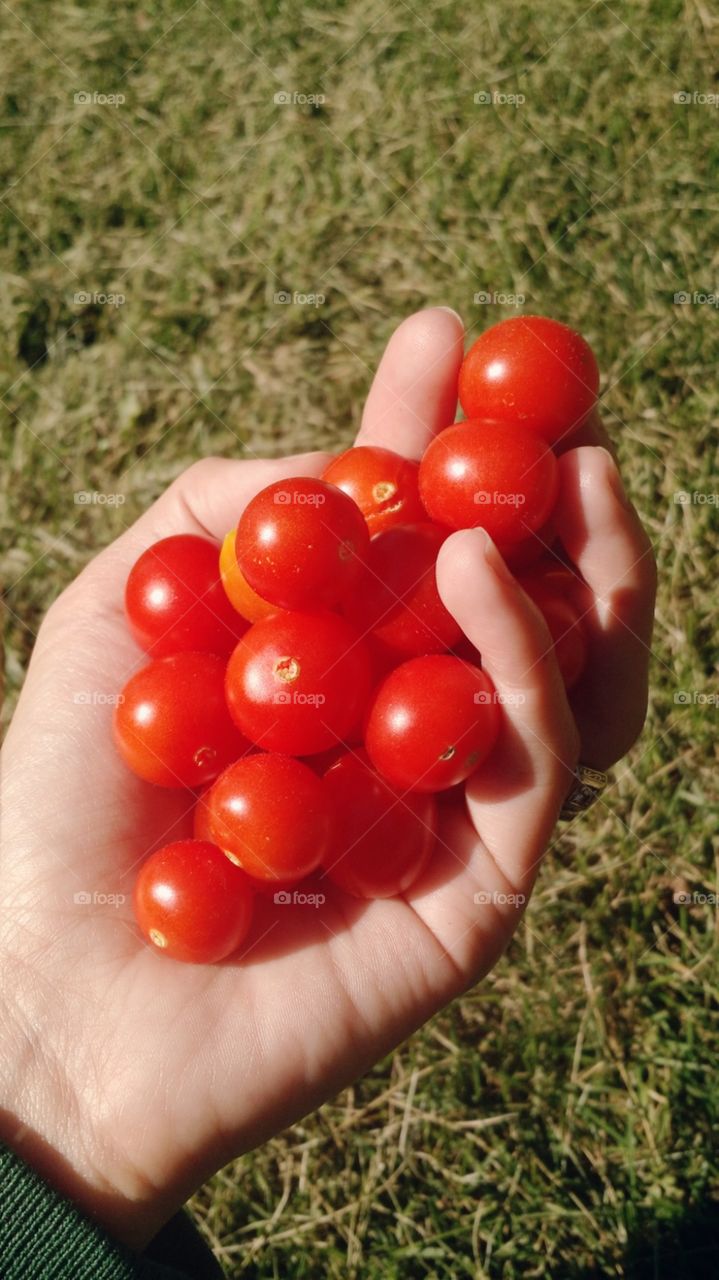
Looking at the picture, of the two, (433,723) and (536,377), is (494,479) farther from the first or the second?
(433,723)

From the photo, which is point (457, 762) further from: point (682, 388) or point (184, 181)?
point (184, 181)

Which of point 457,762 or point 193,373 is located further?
point 193,373

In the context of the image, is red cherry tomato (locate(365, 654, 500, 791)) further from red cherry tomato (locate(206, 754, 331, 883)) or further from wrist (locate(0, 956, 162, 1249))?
wrist (locate(0, 956, 162, 1249))

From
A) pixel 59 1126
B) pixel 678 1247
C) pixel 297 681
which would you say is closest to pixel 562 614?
pixel 297 681

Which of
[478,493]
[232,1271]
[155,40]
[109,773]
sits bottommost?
[232,1271]

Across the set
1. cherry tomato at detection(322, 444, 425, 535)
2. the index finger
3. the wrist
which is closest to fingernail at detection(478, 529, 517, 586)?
cherry tomato at detection(322, 444, 425, 535)

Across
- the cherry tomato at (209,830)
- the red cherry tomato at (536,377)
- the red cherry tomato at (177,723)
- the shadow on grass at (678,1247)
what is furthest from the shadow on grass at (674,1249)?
the red cherry tomato at (536,377)

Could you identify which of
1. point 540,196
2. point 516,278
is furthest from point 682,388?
point 540,196
